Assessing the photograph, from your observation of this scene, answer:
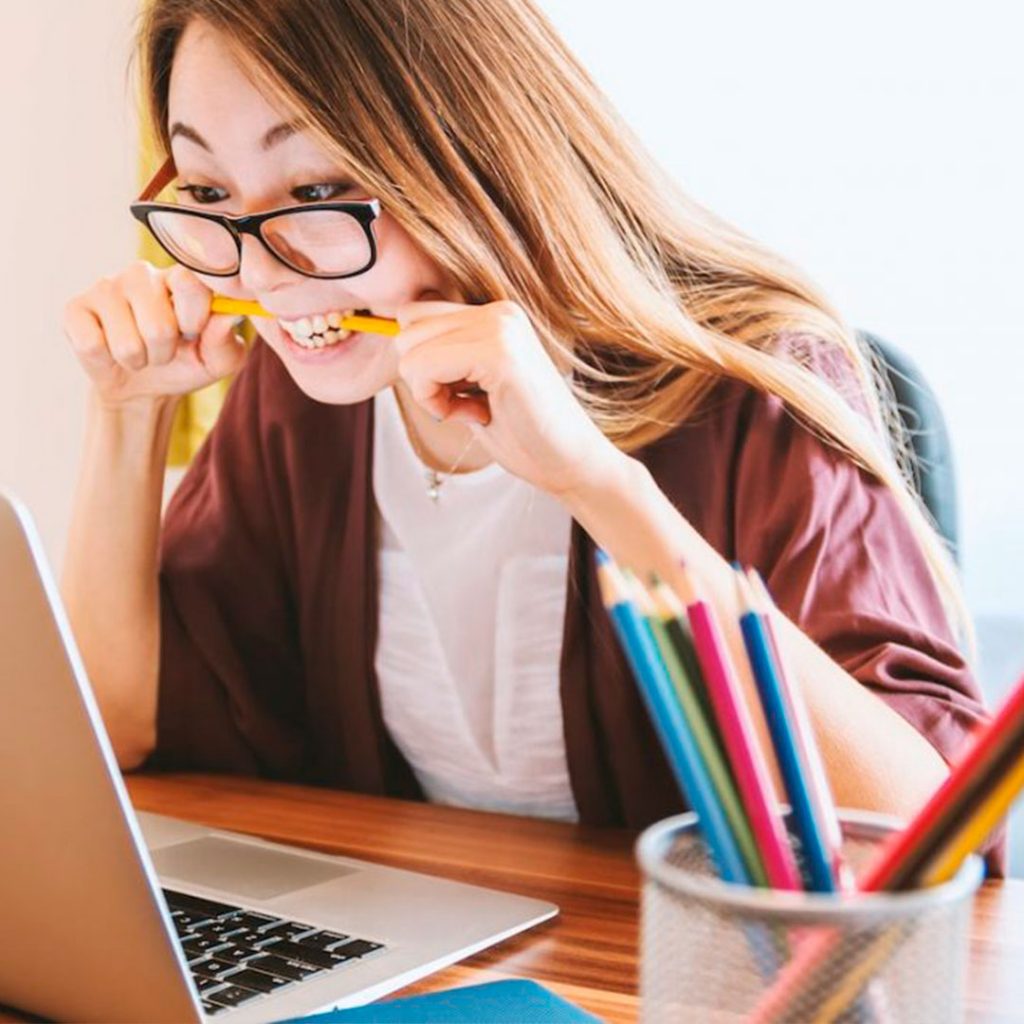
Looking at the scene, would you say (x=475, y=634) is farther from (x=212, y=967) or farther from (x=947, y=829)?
(x=947, y=829)

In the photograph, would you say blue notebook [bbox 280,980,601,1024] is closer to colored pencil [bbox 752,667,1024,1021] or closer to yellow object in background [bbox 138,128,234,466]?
colored pencil [bbox 752,667,1024,1021]

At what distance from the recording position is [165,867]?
86 cm

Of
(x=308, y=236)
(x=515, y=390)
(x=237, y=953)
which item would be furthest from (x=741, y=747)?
(x=308, y=236)

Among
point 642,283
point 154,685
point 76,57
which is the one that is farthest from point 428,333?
point 76,57

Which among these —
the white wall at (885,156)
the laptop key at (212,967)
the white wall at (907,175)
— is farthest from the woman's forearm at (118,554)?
the white wall at (907,175)

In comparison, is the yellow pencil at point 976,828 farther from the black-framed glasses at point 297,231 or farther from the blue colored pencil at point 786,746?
the black-framed glasses at point 297,231

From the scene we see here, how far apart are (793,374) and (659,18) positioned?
1141 mm

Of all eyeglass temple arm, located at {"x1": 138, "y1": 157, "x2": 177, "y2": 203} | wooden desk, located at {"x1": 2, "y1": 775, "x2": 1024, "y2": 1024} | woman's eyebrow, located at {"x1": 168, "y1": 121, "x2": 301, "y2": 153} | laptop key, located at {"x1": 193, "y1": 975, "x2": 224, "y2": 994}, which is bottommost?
wooden desk, located at {"x1": 2, "y1": 775, "x2": 1024, "y2": 1024}

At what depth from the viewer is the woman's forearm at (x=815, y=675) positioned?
0.82 metres

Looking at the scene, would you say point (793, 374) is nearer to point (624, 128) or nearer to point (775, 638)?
point (624, 128)

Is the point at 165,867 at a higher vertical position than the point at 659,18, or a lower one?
lower

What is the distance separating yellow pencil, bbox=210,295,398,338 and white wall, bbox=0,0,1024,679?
71 cm

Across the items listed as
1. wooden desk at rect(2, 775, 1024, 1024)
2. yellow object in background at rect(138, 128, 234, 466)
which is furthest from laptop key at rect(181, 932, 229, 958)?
yellow object in background at rect(138, 128, 234, 466)

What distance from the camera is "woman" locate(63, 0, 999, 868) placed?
3.07 ft
